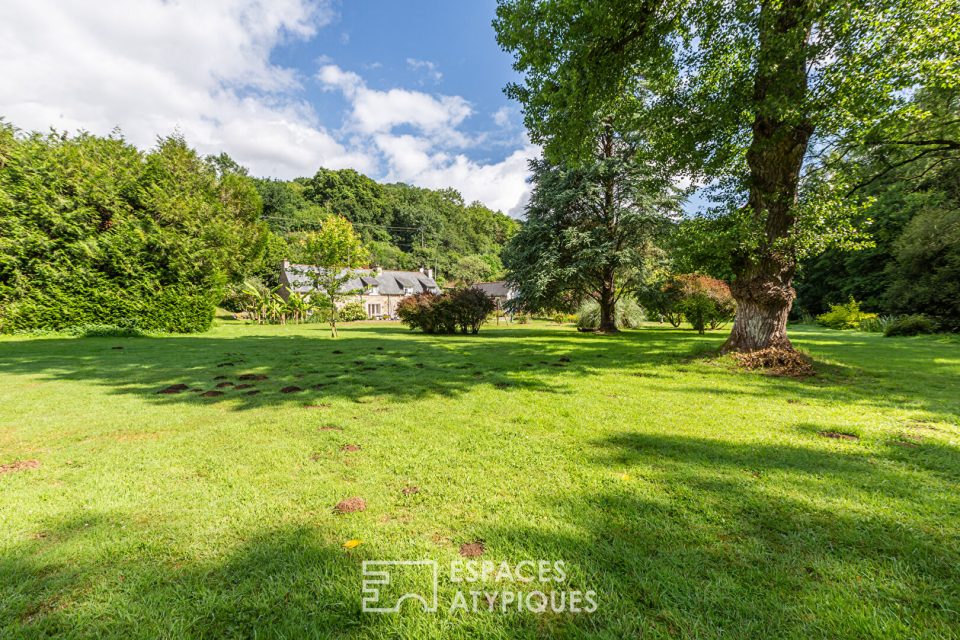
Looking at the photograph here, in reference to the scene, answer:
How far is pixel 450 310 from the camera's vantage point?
58.6ft

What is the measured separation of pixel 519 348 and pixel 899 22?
9.79m

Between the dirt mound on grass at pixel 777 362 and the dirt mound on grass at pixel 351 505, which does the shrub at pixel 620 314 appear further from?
the dirt mound on grass at pixel 351 505

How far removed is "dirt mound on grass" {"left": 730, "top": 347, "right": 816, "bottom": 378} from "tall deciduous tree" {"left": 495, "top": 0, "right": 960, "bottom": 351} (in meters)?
0.29

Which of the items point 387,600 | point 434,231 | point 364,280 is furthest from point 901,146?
point 434,231

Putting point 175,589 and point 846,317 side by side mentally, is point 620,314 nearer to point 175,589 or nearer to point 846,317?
point 846,317

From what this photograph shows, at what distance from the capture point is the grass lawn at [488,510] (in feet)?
5.27

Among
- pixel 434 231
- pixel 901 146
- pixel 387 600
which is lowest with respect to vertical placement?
pixel 387 600

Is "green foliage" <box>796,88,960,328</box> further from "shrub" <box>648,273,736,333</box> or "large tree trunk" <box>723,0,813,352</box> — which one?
"shrub" <box>648,273,736,333</box>

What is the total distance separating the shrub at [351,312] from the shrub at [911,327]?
112ft

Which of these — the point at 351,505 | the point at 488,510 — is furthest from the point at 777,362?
the point at 351,505

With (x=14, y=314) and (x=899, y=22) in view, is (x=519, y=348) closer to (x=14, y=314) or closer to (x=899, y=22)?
(x=899, y=22)

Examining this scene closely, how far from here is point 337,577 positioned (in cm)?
183

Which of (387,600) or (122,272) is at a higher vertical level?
(122,272)

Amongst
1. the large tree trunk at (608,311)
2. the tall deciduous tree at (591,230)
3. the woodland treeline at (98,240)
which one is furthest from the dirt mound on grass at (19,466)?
the large tree trunk at (608,311)
